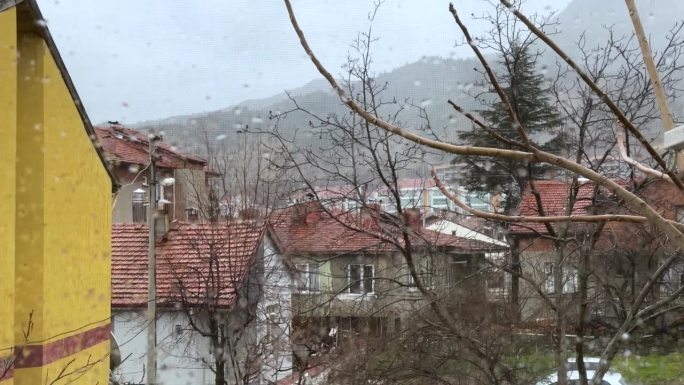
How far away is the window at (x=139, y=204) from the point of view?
4.13 meters

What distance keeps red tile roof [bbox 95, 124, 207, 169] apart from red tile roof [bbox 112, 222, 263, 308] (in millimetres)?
594

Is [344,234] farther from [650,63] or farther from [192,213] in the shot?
[650,63]

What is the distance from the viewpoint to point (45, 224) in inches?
83.0

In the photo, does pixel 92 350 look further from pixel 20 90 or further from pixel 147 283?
pixel 147 283

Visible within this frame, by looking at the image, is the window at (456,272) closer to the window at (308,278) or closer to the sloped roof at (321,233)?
the sloped roof at (321,233)

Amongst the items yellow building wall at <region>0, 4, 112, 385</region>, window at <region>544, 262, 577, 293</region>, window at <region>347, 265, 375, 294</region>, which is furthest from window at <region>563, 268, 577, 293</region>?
yellow building wall at <region>0, 4, 112, 385</region>

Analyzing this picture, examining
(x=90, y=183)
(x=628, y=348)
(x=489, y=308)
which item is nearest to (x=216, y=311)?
(x=489, y=308)

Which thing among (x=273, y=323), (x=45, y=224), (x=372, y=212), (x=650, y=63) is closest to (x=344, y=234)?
(x=372, y=212)

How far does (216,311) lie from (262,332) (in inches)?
15.7

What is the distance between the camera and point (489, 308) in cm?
388

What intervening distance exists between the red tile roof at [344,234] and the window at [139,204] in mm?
858

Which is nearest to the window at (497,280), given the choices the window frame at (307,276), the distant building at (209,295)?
the window frame at (307,276)

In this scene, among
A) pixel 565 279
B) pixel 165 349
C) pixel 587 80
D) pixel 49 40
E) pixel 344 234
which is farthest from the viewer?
pixel 165 349

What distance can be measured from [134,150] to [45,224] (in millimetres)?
1717
